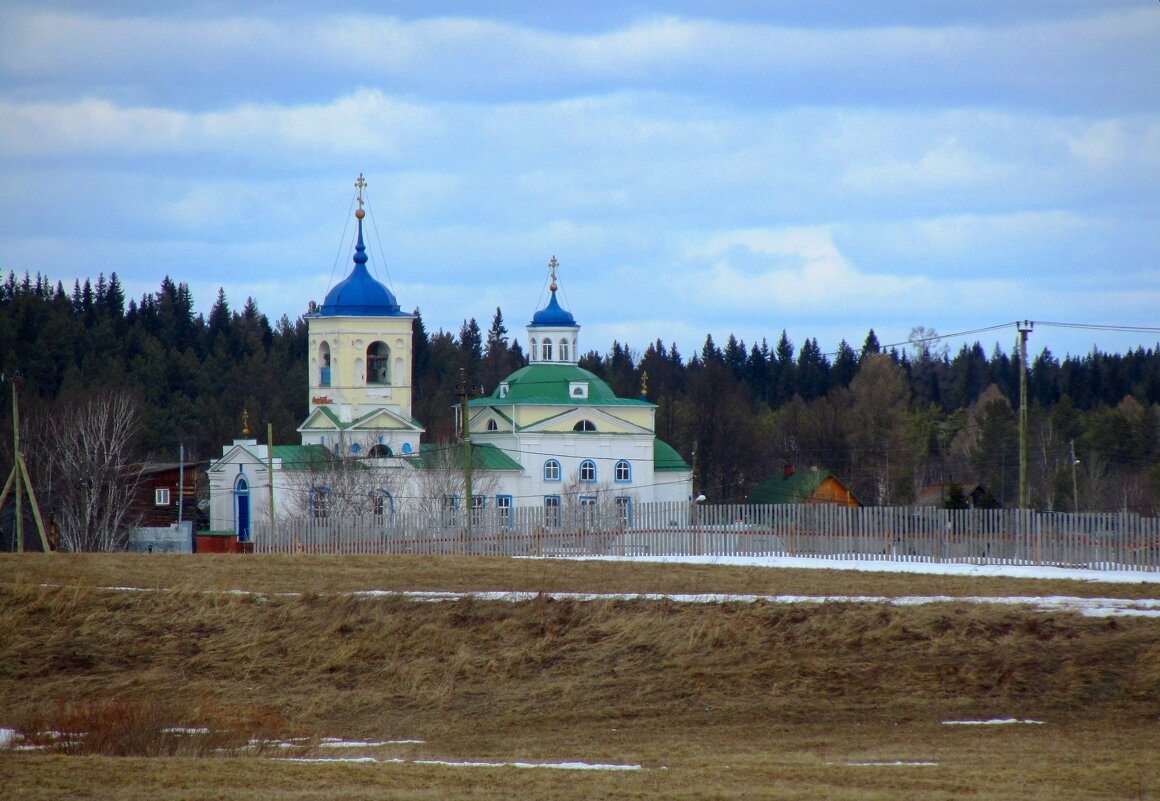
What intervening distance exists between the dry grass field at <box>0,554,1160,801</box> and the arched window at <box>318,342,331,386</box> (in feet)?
114

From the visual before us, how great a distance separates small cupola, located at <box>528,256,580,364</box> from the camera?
7238 centimetres

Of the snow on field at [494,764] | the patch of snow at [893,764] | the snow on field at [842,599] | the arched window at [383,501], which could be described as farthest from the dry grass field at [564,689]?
the arched window at [383,501]

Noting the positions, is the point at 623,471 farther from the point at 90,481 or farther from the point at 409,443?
the point at 90,481

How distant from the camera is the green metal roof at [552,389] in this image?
67.9 m

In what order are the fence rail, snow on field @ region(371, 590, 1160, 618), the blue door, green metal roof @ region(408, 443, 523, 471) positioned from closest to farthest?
1. snow on field @ region(371, 590, 1160, 618)
2. the fence rail
3. green metal roof @ region(408, 443, 523, 471)
4. the blue door

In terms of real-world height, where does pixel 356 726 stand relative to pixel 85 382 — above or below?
below

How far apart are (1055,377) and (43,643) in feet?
409

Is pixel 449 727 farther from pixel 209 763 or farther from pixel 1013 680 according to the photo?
pixel 1013 680

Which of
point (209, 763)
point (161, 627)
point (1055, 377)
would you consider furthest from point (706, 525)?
point (1055, 377)

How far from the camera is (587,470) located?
6706cm

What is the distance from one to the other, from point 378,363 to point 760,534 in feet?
94.7

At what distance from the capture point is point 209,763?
48.6ft

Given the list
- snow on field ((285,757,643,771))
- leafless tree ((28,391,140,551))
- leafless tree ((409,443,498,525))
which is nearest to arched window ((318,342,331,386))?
leafless tree ((409,443,498,525))

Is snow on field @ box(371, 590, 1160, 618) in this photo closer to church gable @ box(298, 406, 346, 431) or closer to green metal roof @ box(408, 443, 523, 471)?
green metal roof @ box(408, 443, 523, 471)
